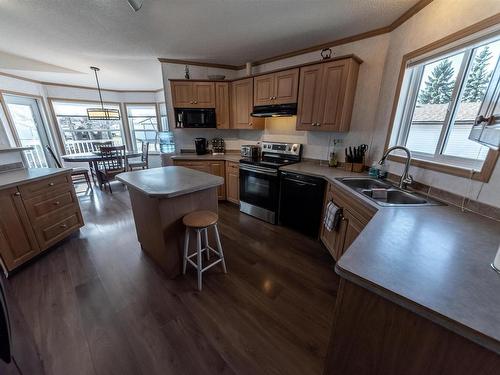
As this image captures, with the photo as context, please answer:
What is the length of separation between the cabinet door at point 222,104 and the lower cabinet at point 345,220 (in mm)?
2270

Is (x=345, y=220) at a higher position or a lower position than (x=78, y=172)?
higher

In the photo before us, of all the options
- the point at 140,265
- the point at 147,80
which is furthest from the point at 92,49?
the point at 140,265

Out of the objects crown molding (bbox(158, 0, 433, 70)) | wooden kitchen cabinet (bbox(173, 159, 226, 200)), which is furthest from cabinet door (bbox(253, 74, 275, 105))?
wooden kitchen cabinet (bbox(173, 159, 226, 200))

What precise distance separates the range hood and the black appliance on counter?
0.51m

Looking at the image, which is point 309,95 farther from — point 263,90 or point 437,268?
point 437,268

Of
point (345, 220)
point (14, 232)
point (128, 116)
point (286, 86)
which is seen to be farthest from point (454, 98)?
point (128, 116)

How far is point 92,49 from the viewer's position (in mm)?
2848

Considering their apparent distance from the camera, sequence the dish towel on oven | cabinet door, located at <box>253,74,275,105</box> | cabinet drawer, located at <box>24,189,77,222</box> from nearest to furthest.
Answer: the dish towel on oven
cabinet drawer, located at <box>24,189,77,222</box>
cabinet door, located at <box>253,74,275,105</box>

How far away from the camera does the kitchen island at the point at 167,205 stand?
1697 mm

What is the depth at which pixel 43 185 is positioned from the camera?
2156 mm

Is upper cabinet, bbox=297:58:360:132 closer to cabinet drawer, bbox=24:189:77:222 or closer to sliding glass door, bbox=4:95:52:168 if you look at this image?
cabinet drawer, bbox=24:189:77:222

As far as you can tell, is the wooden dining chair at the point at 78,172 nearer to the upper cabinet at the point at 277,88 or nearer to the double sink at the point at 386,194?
the upper cabinet at the point at 277,88

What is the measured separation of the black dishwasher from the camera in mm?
2375

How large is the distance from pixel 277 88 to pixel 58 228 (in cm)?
339
